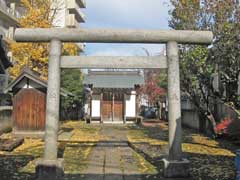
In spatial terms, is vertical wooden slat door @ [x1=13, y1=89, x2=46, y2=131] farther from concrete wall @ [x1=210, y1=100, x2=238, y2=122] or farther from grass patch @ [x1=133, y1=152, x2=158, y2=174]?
concrete wall @ [x1=210, y1=100, x2=238, y2=122]

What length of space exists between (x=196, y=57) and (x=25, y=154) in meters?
8.59

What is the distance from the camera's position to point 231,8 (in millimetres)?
18141

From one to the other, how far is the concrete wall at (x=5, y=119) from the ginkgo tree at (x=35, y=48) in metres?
5.31

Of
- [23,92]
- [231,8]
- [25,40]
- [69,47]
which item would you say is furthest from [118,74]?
[25,40]

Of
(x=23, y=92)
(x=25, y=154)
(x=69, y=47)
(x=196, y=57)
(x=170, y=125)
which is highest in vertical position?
(x=69, y=47)

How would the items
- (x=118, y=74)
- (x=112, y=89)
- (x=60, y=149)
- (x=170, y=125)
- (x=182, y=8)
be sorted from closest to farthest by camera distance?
(x=170, y=125)
(x=60, y=149)
(x=182, y=8)
(x=112, y=89)
(x=118, y=74)

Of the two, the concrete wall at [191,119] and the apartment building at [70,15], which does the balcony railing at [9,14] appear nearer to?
the apartment building at [70,15]

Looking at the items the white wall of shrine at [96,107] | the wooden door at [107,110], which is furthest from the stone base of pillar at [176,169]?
the white wall of shrine at [96,107]

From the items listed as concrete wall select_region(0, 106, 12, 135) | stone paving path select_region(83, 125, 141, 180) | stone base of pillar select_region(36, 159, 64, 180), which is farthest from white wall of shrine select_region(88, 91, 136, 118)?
stone base of pillar select_region(36, 159, 64, 180)

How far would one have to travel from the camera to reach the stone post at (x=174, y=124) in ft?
33.8

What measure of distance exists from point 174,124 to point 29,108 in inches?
465

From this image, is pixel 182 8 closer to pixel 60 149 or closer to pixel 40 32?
pixel 60 149

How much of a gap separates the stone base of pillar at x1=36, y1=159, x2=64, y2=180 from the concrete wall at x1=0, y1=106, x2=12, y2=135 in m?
11.0

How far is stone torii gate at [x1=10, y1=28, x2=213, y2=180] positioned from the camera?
10609mm
